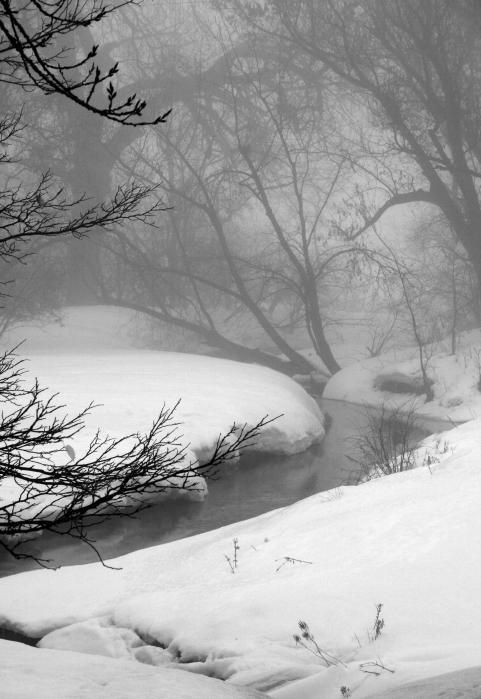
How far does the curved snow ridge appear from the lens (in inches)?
557

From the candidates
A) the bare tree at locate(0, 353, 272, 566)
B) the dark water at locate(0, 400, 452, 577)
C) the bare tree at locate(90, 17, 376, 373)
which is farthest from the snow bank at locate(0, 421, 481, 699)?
the bare tree at locate(90, 17, 376, 373)

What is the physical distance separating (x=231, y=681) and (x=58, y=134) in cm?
2454

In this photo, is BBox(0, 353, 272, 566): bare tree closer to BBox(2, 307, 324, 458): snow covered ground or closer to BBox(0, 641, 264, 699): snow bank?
BBox(0, 641, 264, 699): snow bank

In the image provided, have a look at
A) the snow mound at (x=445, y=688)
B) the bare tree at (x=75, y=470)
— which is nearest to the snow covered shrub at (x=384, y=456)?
the bare tree at (x=75, y=470)

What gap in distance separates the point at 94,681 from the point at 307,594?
5.62 feet

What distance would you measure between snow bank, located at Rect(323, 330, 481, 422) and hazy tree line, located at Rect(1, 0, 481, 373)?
1247 mm

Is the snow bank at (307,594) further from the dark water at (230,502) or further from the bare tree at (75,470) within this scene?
the dark water at (230,502)

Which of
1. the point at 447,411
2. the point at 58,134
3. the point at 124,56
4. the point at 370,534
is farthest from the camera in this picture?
the point at 124,56

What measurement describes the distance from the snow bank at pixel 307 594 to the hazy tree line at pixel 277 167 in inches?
557

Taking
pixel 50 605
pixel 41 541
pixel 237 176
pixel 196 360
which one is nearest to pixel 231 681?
pixel 50 605

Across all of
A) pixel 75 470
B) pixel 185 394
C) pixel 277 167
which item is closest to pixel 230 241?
pixel 277 167

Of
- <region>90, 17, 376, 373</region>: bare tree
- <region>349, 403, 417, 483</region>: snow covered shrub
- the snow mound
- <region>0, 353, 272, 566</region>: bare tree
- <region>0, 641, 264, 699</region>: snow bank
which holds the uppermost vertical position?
<region>90, 17, 376, 373</region>: bare tree

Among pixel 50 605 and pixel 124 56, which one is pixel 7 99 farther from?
pixel 50 605

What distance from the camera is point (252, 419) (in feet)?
50.9
